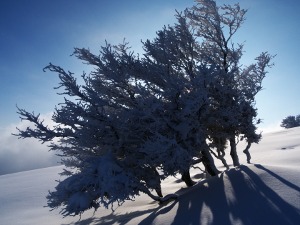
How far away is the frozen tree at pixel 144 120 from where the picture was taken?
860cm

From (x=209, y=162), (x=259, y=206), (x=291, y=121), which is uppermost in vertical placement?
(x=291, y=121)

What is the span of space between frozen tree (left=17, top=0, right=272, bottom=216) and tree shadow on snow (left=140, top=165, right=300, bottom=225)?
3.72ft

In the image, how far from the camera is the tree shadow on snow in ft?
20.7

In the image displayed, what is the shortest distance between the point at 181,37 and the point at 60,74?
5.36 metres

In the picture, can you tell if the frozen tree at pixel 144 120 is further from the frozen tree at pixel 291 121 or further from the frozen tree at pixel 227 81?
the frozen tree at pixel 291 121

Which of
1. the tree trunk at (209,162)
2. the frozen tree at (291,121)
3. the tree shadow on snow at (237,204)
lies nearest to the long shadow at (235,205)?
the tree shadow on snow at (237,204)

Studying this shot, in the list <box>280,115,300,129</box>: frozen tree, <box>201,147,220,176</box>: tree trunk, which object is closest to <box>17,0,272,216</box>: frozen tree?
<box>201,147,220,176</box>: tree trunk

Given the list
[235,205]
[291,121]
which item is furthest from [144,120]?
[291,121]

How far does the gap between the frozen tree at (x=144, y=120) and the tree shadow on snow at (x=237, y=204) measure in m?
1.14

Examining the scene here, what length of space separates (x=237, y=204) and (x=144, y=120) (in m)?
3.72

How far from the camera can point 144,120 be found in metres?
9.45

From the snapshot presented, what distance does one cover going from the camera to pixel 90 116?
9.31m

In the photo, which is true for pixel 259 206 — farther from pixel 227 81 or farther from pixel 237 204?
pixel 227 81

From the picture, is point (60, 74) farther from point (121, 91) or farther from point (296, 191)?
point (296, 191)
